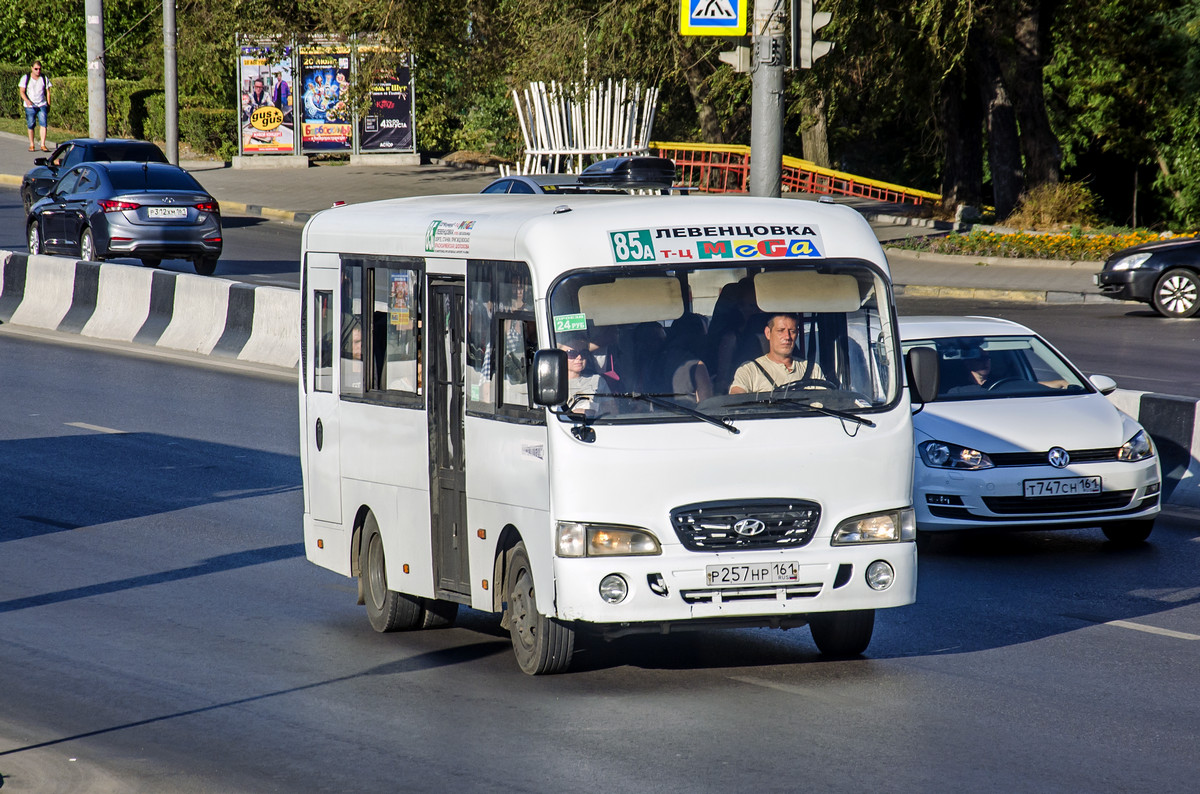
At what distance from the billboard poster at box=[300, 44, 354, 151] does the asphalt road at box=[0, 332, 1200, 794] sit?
30394mm

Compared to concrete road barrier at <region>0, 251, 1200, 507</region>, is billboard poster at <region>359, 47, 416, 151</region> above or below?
above

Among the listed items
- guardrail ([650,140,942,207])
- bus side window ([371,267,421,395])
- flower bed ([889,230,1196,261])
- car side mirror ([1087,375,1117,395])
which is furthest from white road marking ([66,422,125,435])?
guardrail ([650,140,942,207])

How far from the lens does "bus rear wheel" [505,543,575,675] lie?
7570 mm

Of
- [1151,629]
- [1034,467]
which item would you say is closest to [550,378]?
[1151,629]

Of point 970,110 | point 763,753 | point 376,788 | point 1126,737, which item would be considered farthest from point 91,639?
point 970,110

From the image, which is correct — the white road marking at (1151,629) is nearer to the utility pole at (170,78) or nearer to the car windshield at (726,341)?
the car windshield at (726,341)

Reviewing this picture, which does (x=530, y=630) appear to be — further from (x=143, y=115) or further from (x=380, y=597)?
(x=143, y=115)

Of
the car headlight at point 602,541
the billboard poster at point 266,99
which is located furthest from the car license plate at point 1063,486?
the billboard poster at point 266,99

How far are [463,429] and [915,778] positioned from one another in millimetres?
2894

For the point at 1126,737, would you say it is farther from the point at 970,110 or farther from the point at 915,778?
the point at 970,110

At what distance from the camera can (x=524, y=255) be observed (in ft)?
24.8

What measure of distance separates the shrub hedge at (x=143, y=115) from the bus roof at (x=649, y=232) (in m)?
38.3

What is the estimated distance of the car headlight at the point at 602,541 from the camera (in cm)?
722

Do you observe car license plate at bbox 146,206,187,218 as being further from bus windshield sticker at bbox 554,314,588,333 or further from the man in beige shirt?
A: the man in beige shirt
